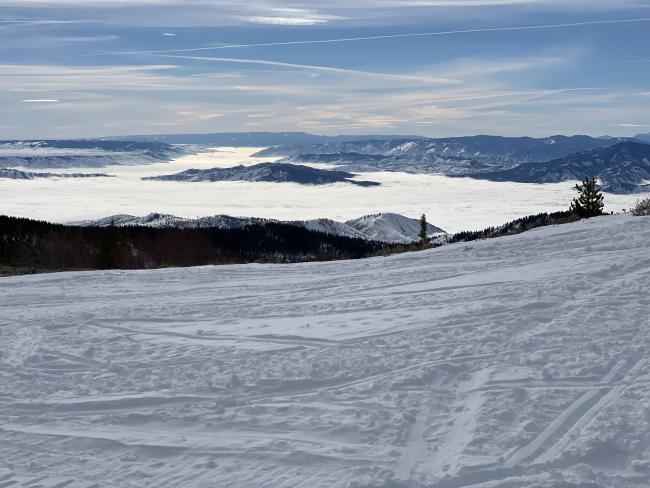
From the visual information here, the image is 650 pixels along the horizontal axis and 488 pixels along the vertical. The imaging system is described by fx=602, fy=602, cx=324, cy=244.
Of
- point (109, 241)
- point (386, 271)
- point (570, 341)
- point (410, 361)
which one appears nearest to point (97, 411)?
point (410, 361)

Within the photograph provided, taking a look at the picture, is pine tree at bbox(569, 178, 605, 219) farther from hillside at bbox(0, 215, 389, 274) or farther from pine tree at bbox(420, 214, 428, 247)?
hillside at bbox(0, 215, 389, 274)

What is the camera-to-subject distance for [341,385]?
7719mm

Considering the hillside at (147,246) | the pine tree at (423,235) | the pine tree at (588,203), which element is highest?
the pine tree at (588,203)

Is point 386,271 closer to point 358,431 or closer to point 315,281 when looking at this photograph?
point 315,281

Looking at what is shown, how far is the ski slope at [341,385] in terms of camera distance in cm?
568

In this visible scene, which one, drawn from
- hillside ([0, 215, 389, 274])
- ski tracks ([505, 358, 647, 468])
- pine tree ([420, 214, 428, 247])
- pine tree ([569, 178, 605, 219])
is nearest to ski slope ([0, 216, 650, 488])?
ski tracks ([505, 358, 647, 468])

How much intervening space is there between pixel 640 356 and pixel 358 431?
434 centimetres

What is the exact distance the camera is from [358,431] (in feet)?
21.0

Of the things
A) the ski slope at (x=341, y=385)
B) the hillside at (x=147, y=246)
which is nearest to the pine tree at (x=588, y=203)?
the hillside at (x=147, y=246)

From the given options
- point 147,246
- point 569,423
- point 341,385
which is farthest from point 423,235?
point 569,423

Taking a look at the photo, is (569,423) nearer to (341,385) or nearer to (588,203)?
(341,385)

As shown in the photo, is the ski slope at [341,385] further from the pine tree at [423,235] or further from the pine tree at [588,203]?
the pine tree at [588,203]

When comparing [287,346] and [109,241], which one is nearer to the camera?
[287,346]

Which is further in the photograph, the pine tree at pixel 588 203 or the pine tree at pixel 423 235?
the pine tree at pixel 588 203
